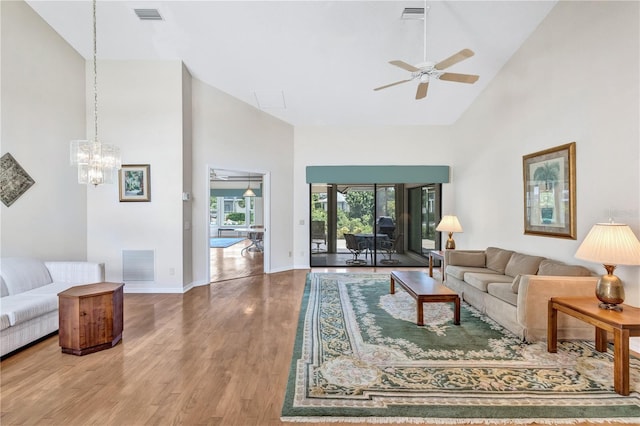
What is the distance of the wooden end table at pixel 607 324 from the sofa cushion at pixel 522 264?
1.09 meters

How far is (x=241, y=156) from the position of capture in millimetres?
6270

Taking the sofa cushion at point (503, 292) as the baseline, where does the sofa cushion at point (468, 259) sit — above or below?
above

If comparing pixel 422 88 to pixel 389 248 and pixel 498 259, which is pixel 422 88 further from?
pixel 389 248

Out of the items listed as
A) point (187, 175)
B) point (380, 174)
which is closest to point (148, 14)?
point (187, 175)

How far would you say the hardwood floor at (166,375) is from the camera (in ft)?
6.75

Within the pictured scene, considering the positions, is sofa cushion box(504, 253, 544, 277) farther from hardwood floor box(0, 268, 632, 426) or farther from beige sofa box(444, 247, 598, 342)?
hardwood floor box(0, 268, 632, 426)

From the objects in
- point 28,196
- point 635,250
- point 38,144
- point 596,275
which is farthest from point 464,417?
point 38,144

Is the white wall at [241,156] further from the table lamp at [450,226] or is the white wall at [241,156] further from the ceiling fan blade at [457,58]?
the ceiling fan blade at [457,58]

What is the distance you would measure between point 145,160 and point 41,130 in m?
1.34

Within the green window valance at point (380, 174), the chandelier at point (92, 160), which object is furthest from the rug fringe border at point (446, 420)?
the green window valance at point (380, 174)

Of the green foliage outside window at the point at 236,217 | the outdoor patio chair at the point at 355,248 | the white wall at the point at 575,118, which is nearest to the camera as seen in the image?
the white wall at the point at 575,118

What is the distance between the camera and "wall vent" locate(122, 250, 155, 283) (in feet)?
17.0

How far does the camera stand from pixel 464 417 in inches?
79.4

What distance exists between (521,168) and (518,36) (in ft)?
6.34
